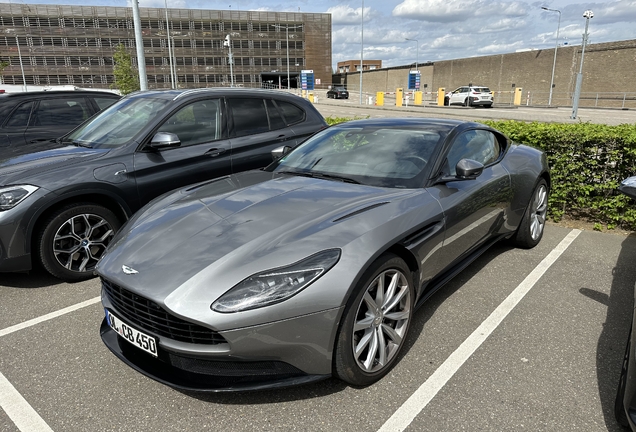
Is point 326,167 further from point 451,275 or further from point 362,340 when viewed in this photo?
point 362,340

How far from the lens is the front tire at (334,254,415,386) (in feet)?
7.90

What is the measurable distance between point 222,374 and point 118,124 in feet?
11.6

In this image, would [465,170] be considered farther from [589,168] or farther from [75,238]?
[589,168]

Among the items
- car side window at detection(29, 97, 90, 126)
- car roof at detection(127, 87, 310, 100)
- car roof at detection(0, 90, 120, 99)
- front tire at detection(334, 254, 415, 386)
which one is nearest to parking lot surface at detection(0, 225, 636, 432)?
front tire at detection(334, 254, 415, 386)

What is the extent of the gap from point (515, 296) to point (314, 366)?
2244 mm

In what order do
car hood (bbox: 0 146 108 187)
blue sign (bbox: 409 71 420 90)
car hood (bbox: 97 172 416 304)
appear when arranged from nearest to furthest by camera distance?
car hood (bbox: 97 172 416 304) < car hood (bbox: 0 146 108 187) < blue sign (bbox: 409 71 420 90)

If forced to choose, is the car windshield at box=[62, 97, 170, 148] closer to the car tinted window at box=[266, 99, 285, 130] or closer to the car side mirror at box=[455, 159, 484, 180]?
the car tinted window at box=[266, 99, 285, 130]

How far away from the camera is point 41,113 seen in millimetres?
6449

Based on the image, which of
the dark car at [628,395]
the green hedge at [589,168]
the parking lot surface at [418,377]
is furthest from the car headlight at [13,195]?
the green hedge at [589,168]

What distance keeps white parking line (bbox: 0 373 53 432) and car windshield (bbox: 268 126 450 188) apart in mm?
2326

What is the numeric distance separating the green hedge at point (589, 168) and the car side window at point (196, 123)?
4.10 meters

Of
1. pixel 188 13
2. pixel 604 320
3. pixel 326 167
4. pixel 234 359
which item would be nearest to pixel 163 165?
pixel 326 167

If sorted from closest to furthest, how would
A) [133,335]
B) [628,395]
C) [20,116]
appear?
[628,395], [133,335], [20,116]

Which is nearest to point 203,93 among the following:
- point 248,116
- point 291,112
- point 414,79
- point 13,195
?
point 248,116
